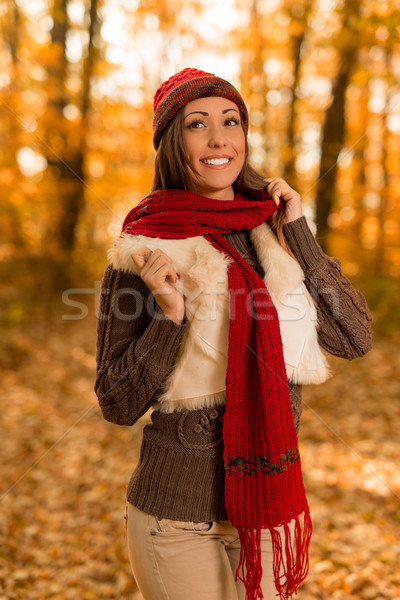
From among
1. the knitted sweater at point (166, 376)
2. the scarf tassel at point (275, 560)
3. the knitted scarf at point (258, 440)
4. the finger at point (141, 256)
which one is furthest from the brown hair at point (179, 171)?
the scarf tassel at point (275, 560)

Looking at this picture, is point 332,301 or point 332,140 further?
point 332,140

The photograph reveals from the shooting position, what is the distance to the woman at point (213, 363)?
1.39 m

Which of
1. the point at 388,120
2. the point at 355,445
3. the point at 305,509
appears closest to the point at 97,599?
the point at 305,509

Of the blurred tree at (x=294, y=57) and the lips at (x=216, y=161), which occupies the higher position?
the blurred tree at (x=294, y=57)

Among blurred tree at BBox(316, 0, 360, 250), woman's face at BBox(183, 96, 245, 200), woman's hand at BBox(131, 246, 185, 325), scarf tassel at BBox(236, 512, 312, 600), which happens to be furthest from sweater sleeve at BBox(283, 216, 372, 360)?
blurred tree at BBox(316, 0, 360, 250)

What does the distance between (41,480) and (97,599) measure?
148cm

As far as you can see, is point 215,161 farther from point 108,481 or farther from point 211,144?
point 108,481

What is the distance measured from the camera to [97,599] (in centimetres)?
293

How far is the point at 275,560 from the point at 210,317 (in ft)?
2.45

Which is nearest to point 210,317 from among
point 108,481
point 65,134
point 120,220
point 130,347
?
point 130,347

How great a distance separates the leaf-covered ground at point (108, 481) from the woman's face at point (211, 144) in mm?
2650

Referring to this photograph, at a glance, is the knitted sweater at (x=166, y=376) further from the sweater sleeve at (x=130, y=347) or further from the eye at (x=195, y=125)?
the eye at (x=195, y=125)

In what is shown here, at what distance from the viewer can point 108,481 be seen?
13.6 ft

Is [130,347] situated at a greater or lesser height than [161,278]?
lesser
